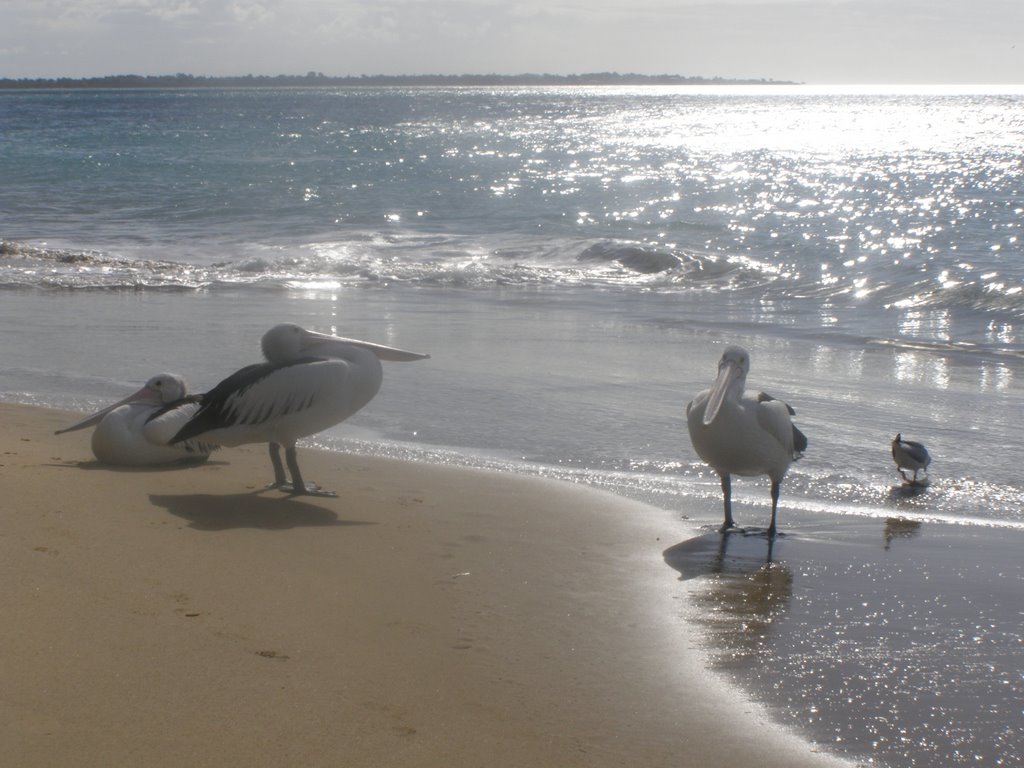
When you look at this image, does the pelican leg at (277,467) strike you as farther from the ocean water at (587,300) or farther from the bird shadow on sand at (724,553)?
the bird shadow on sand at (724,553)

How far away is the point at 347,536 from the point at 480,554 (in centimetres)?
50

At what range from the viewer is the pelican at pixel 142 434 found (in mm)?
5082

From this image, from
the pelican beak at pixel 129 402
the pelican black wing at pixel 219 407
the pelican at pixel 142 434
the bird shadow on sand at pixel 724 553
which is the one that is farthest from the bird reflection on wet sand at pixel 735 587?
the pelican beak at pixel 129 402

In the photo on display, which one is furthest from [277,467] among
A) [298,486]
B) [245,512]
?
[245,512]

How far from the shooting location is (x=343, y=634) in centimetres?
326

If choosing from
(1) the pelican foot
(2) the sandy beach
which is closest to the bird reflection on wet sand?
(2) the sandy beach

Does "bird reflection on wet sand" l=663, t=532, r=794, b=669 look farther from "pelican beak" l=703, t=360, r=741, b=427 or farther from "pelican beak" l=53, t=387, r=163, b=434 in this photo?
"pelican beak" l=53, t=387, r=163, b=434

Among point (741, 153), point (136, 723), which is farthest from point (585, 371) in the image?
point (741, 153)

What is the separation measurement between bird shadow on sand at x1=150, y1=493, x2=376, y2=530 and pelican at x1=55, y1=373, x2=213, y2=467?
18.0 inches

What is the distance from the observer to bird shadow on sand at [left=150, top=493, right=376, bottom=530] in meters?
4.34

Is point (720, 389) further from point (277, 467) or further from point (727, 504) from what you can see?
point (277, 467)

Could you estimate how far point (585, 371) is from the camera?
792cm

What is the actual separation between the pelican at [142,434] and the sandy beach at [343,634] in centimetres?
20

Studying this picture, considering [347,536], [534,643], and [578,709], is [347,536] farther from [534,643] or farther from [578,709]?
[578,709]
